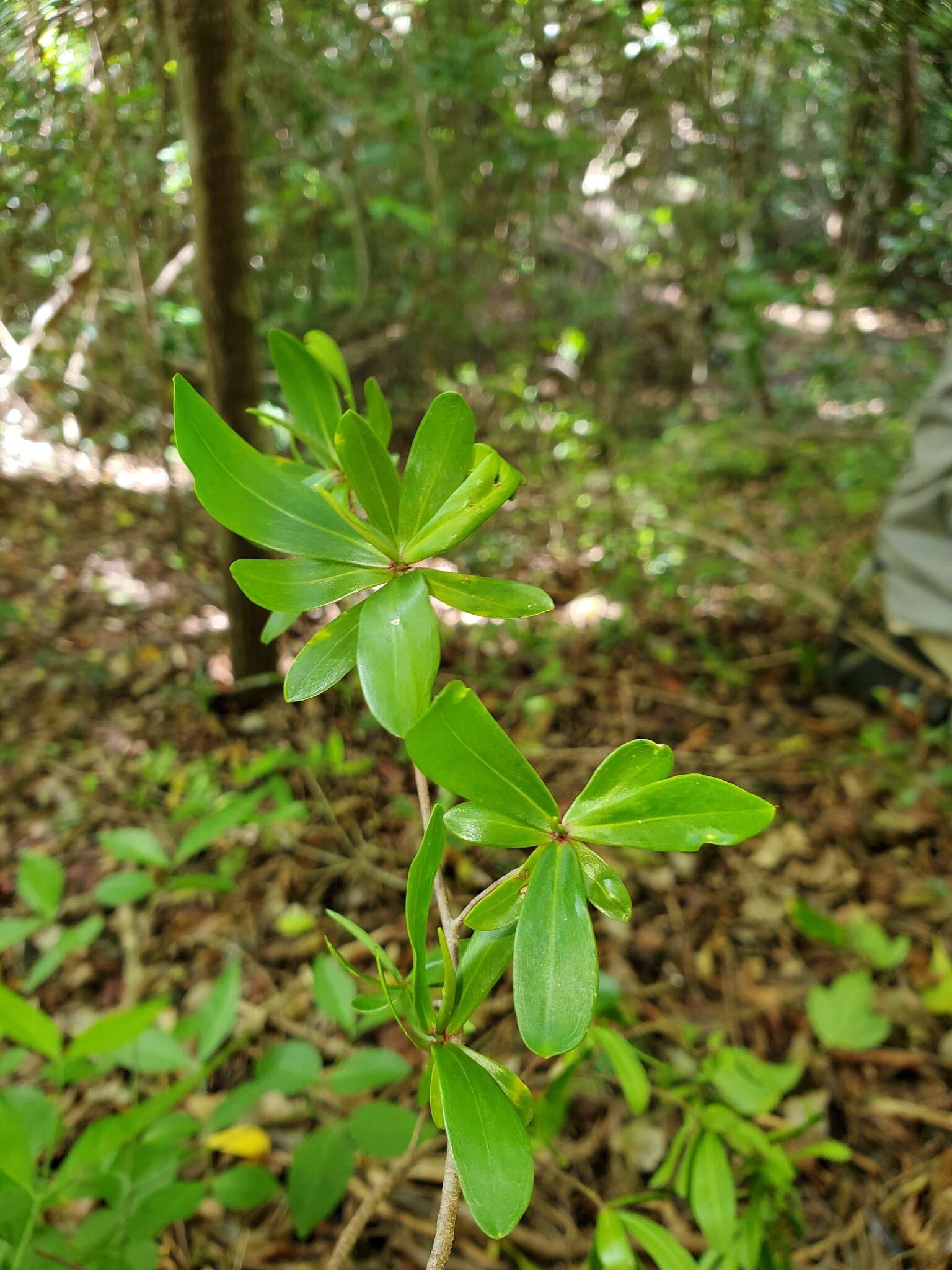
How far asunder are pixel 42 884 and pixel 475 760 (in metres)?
0.82

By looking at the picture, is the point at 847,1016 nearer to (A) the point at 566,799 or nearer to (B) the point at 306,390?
(A) the point at 566,799

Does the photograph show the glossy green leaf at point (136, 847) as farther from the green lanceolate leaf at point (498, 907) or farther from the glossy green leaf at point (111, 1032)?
the green lanceolate leaf at point (498, 907)

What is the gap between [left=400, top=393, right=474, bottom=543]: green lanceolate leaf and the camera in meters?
0.39

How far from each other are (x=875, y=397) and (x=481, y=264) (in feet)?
7.40

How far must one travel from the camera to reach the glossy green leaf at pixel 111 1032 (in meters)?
0.64

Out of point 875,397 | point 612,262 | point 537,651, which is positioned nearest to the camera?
point 537,651

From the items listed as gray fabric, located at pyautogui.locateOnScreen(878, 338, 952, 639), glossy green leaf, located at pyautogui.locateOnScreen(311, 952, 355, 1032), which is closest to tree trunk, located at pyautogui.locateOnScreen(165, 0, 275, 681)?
glossy green leaf, located at pyautogui.locateOnScreen(311, 952, 355, 1032)

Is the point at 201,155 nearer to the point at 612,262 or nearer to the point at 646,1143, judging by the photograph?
the point at 646,1143

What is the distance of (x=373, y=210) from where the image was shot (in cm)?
233

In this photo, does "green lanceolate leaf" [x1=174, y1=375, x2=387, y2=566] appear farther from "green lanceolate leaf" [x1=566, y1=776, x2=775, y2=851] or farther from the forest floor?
the forest floor

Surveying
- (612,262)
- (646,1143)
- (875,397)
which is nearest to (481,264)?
(612,262)

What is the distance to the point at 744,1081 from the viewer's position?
0.96m

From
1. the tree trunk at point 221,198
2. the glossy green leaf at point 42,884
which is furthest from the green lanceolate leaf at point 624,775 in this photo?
the tree trunk at point 221,198

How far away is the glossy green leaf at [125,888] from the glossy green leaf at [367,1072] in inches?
14.1
